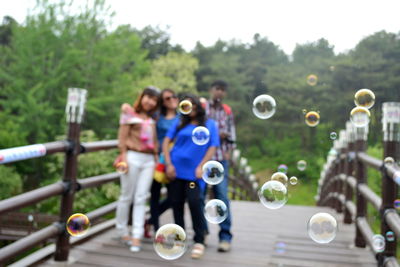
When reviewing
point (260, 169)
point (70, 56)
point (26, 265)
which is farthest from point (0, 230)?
point (260, 169)

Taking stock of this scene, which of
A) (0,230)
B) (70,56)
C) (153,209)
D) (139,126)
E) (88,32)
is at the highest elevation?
(88,32)

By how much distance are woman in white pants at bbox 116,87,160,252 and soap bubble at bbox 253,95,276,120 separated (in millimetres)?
711

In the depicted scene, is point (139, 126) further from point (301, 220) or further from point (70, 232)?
point (301, 220)

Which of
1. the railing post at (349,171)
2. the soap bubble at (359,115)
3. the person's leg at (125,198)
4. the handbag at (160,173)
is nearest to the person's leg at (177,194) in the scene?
the handbag at (160,173)

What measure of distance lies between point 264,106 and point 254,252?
107cm

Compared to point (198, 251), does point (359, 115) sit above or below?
above

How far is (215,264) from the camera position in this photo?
2.90m

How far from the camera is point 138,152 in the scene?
10.4 feet

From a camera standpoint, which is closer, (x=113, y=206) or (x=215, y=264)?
(x=215, y=264)

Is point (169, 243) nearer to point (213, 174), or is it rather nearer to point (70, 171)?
point (213, 174)

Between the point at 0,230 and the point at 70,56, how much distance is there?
9.85 m

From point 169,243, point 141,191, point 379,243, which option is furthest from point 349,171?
point 169,243

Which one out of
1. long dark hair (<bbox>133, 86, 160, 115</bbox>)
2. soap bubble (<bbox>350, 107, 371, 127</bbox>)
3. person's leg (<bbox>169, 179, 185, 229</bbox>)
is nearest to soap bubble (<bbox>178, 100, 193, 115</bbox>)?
long dark hair (<bbox>133, 86, 160, 115</bbox>)

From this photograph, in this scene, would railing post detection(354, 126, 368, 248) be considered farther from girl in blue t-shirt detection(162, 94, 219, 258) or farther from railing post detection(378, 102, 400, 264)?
girl in blue t-shirt detection(162, 94, 219, 258)
